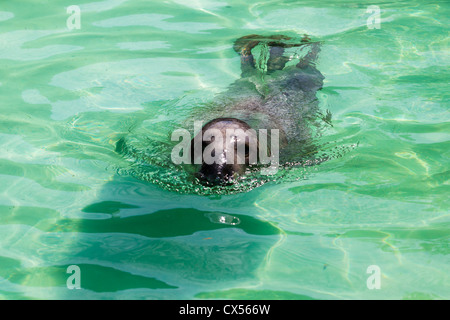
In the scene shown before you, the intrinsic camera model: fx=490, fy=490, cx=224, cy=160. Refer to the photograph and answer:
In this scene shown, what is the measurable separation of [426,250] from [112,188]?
2820 mm

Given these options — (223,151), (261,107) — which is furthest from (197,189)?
(261,107)

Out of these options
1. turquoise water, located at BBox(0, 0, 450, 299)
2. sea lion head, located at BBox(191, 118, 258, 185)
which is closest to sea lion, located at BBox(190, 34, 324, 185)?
sea lion head, located at BBox(191, 118, 258, 185)

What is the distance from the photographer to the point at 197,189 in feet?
14.7

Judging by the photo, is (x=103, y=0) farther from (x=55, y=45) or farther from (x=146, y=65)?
(x=146, y=65)

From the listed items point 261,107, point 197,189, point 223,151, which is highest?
point 261,107

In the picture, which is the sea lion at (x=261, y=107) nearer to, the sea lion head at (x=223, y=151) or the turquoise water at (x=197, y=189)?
the sea lion head at (x=223, y=151)

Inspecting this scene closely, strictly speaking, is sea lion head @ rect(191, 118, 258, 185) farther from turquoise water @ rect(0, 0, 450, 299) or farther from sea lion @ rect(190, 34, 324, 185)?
turquoise water @ rect(0, 0, 450, 299)

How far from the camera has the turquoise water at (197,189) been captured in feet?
12.1

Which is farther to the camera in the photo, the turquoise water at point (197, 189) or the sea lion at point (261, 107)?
the sea lion at point (261, 107)

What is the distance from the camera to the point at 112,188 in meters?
4.66

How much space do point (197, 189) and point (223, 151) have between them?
1.55ft

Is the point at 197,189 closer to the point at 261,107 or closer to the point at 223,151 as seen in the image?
the point at 223,151

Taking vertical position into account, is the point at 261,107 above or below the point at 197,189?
above

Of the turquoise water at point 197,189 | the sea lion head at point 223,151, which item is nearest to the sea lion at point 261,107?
the sea lion head at point 223,151
